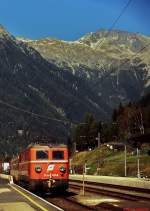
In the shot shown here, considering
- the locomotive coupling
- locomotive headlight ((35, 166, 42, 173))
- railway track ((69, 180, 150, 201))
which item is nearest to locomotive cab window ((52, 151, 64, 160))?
locomotive headlight ((35, 166, 42, 173))

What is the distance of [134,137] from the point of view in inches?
2005

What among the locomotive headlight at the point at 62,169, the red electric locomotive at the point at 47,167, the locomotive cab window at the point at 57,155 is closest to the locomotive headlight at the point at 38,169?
the red electric locomotive at the point at 47,167

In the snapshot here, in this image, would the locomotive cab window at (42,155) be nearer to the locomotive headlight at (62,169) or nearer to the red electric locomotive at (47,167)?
the red electric locomotive at (47,167)

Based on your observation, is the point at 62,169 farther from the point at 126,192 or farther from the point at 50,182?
the point at 126,192

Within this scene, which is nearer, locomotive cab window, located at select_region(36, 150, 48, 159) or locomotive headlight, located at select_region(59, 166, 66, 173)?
locomotive headlight, located at select_region(59, 166, 66, 173)

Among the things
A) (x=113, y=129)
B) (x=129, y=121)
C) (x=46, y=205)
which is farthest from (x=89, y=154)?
(x=46, y=205)

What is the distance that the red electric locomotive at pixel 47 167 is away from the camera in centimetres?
3428

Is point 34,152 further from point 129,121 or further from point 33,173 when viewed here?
point 129,121

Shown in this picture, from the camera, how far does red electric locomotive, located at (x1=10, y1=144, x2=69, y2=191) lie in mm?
34281

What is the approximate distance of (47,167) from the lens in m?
34.6

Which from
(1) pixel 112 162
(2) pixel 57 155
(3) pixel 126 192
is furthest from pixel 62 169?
(1) pixel 112 162

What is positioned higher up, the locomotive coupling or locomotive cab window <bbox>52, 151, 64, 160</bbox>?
locomotive cab window <bbox>52, 151, 64, 160</bbox>

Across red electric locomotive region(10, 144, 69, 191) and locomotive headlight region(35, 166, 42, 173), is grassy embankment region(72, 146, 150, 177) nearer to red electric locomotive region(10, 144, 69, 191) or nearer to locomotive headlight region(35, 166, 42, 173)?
red electric locomotive region(10, 144, 69, 191)

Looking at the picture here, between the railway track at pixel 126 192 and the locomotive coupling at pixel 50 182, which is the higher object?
the locomotive coupling at pixel 50 182
